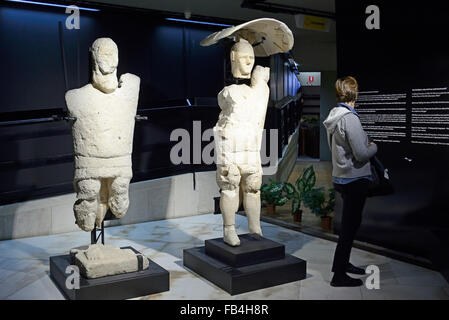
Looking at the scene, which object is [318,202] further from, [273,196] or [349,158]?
[349,158]

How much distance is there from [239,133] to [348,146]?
0.90 metres

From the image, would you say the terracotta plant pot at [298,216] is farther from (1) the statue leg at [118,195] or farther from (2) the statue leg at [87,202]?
(2) the statue leg at [87,202]

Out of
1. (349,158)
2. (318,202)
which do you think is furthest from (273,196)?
(349,158)

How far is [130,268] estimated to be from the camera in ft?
11.3

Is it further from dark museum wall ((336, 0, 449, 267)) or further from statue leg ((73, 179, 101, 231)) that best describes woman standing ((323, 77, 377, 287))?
statue leg ((73, 179, 101, 231))

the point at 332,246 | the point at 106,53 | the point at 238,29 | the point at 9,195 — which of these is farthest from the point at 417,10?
the point at 9,195

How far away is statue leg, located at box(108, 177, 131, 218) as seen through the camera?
11.6 ft

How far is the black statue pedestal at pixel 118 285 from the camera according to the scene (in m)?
3.21

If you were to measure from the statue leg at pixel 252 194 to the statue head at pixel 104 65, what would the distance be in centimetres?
132

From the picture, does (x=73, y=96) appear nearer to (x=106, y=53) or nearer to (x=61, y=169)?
(x=106, y=53)

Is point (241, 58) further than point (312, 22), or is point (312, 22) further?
point (312, 22)

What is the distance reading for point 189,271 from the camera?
401cm

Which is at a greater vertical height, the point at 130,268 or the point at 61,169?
the point at 61,169

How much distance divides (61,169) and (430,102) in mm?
4062
